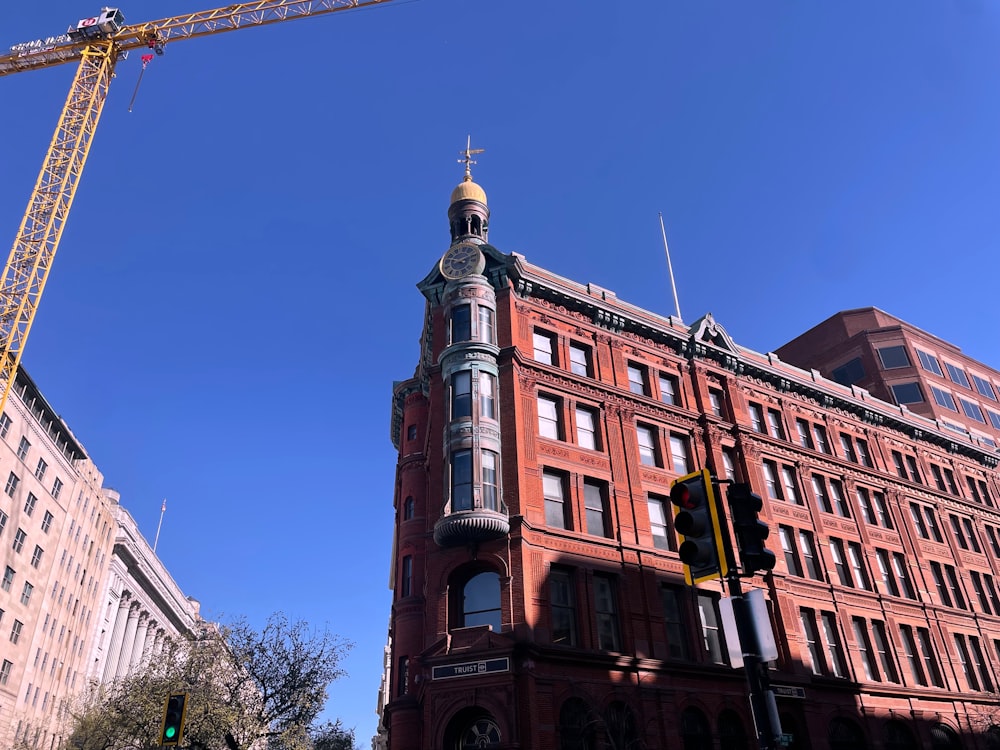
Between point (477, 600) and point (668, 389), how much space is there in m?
18.6

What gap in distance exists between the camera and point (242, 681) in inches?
1425

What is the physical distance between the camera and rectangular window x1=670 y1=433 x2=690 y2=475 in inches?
1624

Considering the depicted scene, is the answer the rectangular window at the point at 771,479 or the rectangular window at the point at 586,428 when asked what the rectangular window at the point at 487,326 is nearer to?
the rectangular window at the point at 586,428

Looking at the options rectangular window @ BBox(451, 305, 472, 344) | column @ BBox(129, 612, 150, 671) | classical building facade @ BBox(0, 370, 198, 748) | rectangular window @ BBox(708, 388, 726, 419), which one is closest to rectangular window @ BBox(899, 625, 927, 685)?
rectangular window @ BBox(708, 388, 726, 419)

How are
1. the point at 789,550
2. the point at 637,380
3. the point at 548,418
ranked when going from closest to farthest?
the point at 548,418, the point at 789,550, the point at 637,380

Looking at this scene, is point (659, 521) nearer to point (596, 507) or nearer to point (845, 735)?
point (596, 507)

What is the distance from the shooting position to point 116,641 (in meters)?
96.8

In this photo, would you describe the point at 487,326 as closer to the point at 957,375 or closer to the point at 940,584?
the point at 940,584

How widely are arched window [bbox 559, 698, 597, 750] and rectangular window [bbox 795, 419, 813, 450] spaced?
26.3 meters

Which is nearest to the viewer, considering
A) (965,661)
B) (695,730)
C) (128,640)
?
(695,730)

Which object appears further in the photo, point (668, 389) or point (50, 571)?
point (50, 571)

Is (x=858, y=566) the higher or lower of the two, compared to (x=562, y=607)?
higher

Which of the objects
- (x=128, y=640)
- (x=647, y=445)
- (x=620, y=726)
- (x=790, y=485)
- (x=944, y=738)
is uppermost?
(x=128, y=640)

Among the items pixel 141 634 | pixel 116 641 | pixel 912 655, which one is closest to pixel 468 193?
pixel 912 655
